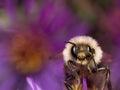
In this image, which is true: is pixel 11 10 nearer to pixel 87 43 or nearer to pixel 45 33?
pixel 45 33

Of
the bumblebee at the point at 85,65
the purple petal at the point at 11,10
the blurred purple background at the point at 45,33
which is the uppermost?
the purple petal at the point at 11,10

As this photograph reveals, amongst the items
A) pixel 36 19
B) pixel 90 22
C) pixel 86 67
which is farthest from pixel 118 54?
pixel 86 67

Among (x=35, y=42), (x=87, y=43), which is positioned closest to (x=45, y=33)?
(x=35, y=42)

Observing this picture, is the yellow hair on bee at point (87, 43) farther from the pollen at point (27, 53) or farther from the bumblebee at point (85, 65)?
the pollen at point (27, 53)

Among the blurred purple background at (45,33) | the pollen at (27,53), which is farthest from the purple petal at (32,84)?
the pollen at (27,53)

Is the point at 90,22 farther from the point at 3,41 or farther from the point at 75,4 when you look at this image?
the point at 3,41

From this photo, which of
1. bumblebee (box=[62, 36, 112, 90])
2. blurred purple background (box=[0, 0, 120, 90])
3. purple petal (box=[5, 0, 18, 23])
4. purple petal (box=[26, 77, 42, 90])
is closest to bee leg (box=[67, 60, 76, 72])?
bumblebee (box=[62, 36, 112, 90])
